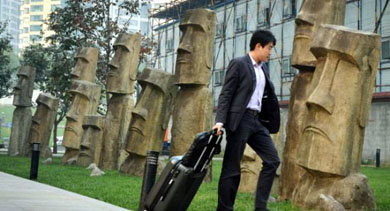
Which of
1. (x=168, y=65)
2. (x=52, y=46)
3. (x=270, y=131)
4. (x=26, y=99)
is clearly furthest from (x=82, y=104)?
(x=168, y=65)

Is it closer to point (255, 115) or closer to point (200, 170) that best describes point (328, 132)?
point (255, 115)

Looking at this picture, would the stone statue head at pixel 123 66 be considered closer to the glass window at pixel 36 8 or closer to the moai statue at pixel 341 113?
the moai statue at pixel 341 113

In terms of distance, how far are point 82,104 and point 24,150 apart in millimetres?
6131

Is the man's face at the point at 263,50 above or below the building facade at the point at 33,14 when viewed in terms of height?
below

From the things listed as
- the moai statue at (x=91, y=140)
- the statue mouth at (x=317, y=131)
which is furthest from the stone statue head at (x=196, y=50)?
the statue mouth at (x=317, y=131)

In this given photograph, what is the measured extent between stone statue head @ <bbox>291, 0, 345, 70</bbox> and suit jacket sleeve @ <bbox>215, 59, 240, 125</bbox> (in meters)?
3.75

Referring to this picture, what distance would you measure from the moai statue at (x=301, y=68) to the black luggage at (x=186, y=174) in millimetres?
4010

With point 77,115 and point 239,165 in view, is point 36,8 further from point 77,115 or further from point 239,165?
point 239,165

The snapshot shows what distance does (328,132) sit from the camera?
8.99m

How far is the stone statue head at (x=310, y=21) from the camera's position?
10891 mm

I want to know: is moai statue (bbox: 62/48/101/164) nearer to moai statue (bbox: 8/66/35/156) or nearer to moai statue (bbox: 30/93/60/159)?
moai statue (bbox: 30/93/60/159)

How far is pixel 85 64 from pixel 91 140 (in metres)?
3.53

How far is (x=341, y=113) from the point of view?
8.97 metres

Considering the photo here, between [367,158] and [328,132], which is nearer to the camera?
[328,132]
